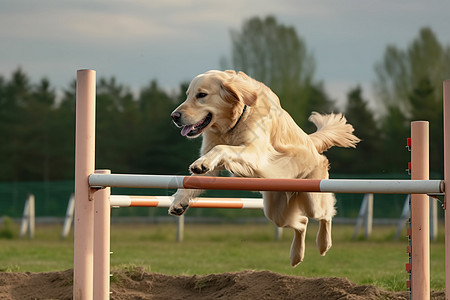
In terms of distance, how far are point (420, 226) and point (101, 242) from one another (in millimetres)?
1941

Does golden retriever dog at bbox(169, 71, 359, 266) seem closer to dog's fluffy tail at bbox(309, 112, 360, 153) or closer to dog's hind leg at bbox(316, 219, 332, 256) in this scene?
dog's fluffy tail at bbox(309, 112, 360, 153)

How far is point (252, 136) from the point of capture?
4.10 m

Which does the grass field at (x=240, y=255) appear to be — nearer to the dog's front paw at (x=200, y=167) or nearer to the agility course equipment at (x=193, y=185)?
the agility course equipment at (x=193, y=185)

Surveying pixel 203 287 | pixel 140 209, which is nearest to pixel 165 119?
pixel 140 209

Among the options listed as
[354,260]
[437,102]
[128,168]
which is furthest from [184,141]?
[354,260]

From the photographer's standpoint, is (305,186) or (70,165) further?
(70,165)

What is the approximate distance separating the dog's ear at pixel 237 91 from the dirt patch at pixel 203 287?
1.46 metres

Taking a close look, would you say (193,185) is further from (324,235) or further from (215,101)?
(324,235)

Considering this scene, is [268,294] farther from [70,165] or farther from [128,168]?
[70,165]

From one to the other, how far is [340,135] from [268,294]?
133 centimetres

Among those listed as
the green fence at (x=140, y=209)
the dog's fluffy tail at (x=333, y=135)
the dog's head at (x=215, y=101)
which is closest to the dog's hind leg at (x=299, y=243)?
the dog's fluffy tail at (x=333, y=135)

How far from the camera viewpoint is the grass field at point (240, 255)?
7.49m

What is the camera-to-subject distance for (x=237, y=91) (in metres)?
4.06

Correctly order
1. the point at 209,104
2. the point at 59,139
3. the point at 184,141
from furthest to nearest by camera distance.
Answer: the point at 59,139, the point at 184,141, the point at 209,104
